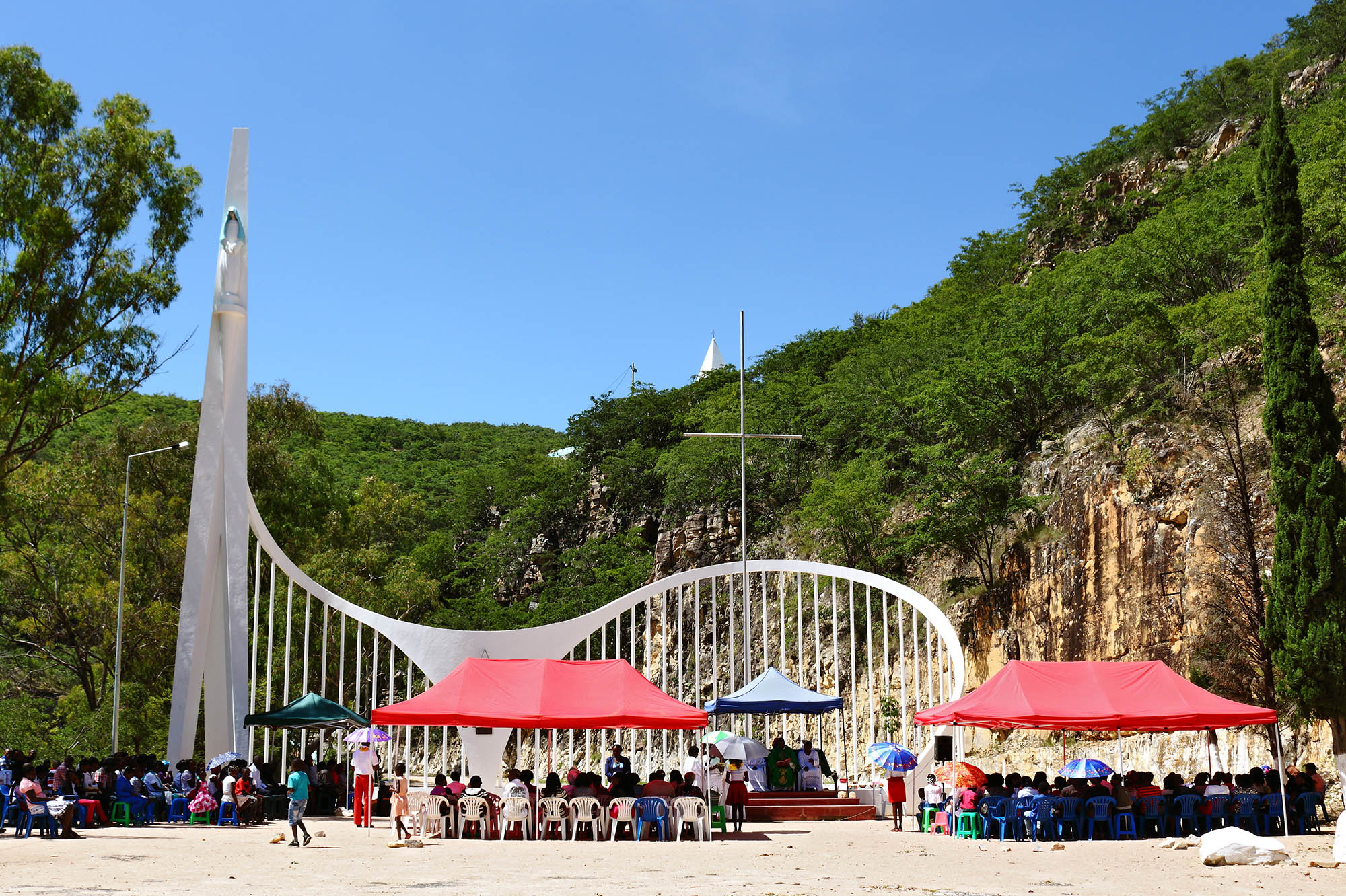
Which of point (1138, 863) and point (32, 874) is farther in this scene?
point (1138, 863)

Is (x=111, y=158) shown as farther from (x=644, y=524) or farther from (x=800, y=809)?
(x=644, y=524)

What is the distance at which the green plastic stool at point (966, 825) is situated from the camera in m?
15.2

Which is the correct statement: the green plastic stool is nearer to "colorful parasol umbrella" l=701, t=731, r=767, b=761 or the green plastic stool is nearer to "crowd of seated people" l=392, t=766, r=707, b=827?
"crowd of seated people" l=392, t=766, r=707, b=827

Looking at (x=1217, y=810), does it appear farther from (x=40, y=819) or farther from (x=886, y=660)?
(x=40, y=819)

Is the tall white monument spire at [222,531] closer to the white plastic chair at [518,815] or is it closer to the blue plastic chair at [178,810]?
the blue plastic chair at [178,810]

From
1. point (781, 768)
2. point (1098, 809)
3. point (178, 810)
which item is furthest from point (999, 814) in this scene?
point (178, 810)

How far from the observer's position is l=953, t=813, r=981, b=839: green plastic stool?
15.2 meters

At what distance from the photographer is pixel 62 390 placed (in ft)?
68.9

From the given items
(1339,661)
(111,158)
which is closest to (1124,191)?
(1339,661)

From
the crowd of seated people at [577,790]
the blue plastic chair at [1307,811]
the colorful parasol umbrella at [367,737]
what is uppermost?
the colorful parasol umbrella at [367,737]

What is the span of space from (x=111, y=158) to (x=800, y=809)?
17243mm

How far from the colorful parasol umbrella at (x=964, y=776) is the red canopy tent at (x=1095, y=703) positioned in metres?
0.71

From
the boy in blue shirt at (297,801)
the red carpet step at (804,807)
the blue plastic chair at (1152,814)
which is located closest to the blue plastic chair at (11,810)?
the boy in blue shirt at (297,801)

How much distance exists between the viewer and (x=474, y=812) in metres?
14.9
